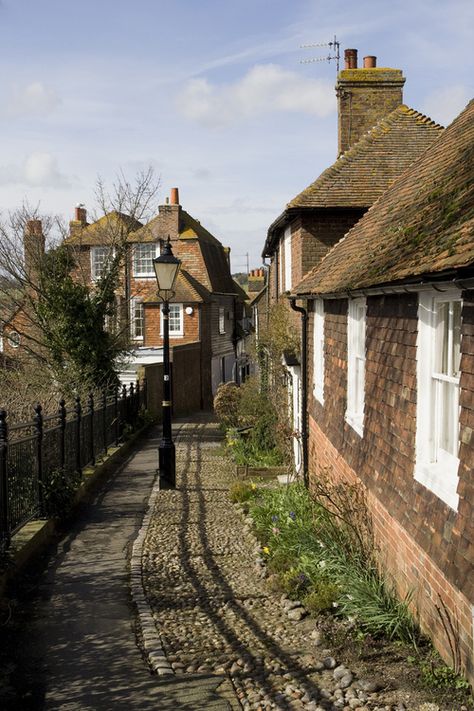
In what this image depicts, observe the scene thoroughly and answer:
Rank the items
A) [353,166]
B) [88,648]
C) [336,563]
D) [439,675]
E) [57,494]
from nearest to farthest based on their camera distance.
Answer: [439,675]
[88,648]
[336,563]
[57,494]
[353,166]

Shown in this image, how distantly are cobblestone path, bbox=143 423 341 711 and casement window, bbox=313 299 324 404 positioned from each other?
2.35 meters

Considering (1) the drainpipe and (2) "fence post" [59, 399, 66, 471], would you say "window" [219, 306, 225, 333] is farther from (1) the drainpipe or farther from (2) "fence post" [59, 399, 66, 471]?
(2) "fence post" [59, 399, 66, 471]

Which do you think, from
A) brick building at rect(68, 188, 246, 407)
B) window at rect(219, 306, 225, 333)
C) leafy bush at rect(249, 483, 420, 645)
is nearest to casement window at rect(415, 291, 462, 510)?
leafy bush at rect(249, 483, 420, 645)

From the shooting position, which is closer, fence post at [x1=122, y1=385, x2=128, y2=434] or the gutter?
the gutter

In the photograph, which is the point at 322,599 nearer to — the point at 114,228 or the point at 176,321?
the point at 114,228

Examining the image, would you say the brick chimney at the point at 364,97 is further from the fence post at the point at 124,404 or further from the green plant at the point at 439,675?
the green plant at the point at 439,675

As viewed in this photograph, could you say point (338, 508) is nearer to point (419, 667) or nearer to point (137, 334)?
point (419, 667)

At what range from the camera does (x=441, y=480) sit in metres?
5.09

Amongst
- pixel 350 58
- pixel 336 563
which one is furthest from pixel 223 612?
pixel 350 58

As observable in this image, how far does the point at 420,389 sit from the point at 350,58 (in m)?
14.6

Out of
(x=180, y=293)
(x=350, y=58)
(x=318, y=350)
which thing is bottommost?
(x=318, y=350)

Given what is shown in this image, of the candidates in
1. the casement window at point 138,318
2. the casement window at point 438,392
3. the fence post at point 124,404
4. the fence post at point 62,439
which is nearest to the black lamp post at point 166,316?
the fence post at point 62,439

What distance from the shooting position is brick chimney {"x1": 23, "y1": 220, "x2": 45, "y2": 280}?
21.8 meters

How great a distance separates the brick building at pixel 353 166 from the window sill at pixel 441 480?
811cm
